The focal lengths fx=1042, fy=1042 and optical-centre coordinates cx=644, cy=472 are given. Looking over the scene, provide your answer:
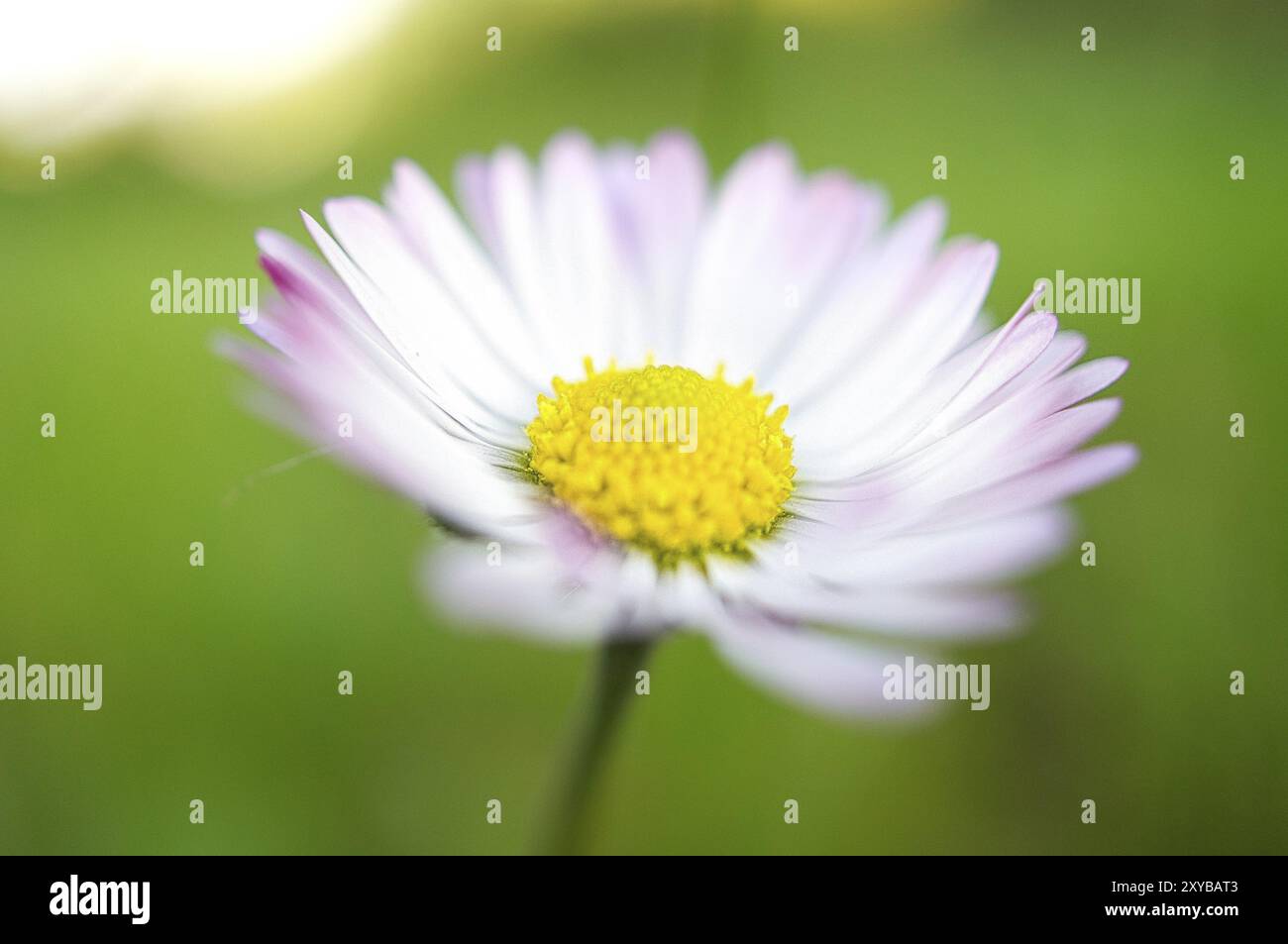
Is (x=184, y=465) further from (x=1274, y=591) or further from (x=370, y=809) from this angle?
(x=1274, y=591)

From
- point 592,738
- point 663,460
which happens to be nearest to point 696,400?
point 663,460

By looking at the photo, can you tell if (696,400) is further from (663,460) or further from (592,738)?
(592,738)

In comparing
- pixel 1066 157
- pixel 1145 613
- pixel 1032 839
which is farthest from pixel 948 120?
pixel 1032 839

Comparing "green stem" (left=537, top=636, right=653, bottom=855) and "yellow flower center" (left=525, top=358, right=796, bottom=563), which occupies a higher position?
"yellow flower center" (left=525, top=358, right=796, bottom=563)

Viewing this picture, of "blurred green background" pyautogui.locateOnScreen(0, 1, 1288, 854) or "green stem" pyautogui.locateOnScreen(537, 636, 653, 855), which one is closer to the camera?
"green stem" pyautogui.locateOnScreen(537, 636, 653, 855)

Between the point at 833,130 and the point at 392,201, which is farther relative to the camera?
the point at 833,130

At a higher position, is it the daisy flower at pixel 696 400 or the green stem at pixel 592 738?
the daisy flower at pixel 696 400
